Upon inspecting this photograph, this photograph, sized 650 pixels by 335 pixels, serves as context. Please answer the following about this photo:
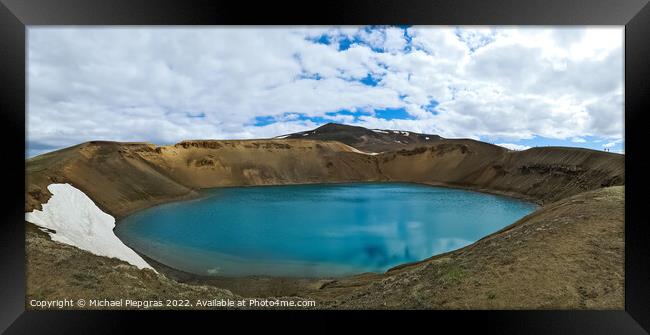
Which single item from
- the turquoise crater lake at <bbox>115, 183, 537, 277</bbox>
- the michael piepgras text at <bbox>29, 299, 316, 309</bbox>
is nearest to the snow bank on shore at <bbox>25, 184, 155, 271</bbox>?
the turquoise crater lake at <bbox>115, 183, 537, 277</bbox>

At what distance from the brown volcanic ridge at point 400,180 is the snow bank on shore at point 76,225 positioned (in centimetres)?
49

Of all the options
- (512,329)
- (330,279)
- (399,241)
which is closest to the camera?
(512,329)

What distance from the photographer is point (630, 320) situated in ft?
10.8

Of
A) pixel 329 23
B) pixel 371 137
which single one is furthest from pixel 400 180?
pixel 329 23

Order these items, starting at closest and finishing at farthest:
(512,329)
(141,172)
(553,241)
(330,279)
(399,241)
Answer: (512,329), (553,241), (330,279), (399,241), (141,172)

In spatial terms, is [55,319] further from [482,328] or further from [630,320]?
[630,320]

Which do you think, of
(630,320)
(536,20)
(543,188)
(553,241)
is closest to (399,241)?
(553,241)

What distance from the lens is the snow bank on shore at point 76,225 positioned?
8266 millimetres

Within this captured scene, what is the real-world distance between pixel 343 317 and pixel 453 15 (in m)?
3.61

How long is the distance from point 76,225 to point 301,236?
318 inches

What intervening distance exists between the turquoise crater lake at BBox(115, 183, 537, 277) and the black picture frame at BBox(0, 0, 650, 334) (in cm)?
512

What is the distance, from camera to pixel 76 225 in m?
10.5

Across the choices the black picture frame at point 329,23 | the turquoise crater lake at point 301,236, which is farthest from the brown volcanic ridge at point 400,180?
the turquoise crater lake at point 301,236

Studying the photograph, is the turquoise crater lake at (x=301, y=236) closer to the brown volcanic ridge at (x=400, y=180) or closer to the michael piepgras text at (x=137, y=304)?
the brown volcanic ridge at (x=400, y=180)
